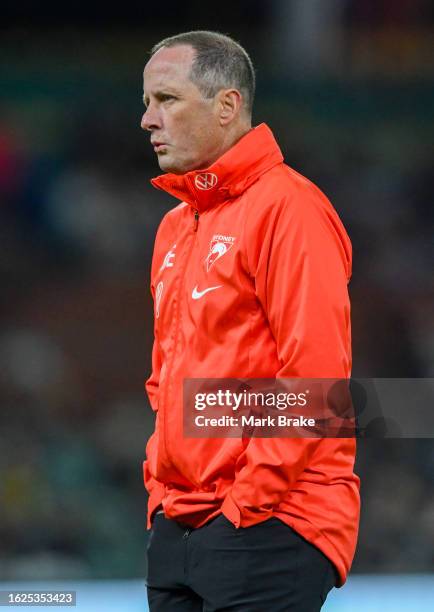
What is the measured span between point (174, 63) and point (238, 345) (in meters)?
0.59

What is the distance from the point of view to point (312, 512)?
1842mm

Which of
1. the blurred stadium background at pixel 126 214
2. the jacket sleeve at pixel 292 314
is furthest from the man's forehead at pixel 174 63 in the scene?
the blurred stadium background at pixel 126 214

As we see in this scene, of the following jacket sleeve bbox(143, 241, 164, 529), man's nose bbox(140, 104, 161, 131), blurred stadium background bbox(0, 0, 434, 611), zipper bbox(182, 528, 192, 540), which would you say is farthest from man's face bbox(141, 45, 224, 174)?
blurred stadium background bbox(0, 0, 434, 611)

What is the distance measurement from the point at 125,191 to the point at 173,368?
147 inches

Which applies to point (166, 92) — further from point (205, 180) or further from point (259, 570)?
point (259, 570)

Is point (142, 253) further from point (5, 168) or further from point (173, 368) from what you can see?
point (173, 368)

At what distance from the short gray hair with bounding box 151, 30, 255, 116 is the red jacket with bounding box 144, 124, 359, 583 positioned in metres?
0.13

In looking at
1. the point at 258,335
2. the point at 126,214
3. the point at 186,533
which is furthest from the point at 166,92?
the point at 126,214

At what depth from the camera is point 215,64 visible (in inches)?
82.9

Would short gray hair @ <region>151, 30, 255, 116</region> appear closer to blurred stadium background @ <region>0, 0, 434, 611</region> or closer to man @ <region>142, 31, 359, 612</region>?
man @ <region>142, 31, 359, 612</region>

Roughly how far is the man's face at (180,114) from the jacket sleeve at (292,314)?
0.26m

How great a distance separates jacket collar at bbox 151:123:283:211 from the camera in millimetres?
2016

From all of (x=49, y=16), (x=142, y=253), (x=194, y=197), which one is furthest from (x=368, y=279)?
(x=194, y=197)

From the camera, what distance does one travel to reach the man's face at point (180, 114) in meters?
2.08
